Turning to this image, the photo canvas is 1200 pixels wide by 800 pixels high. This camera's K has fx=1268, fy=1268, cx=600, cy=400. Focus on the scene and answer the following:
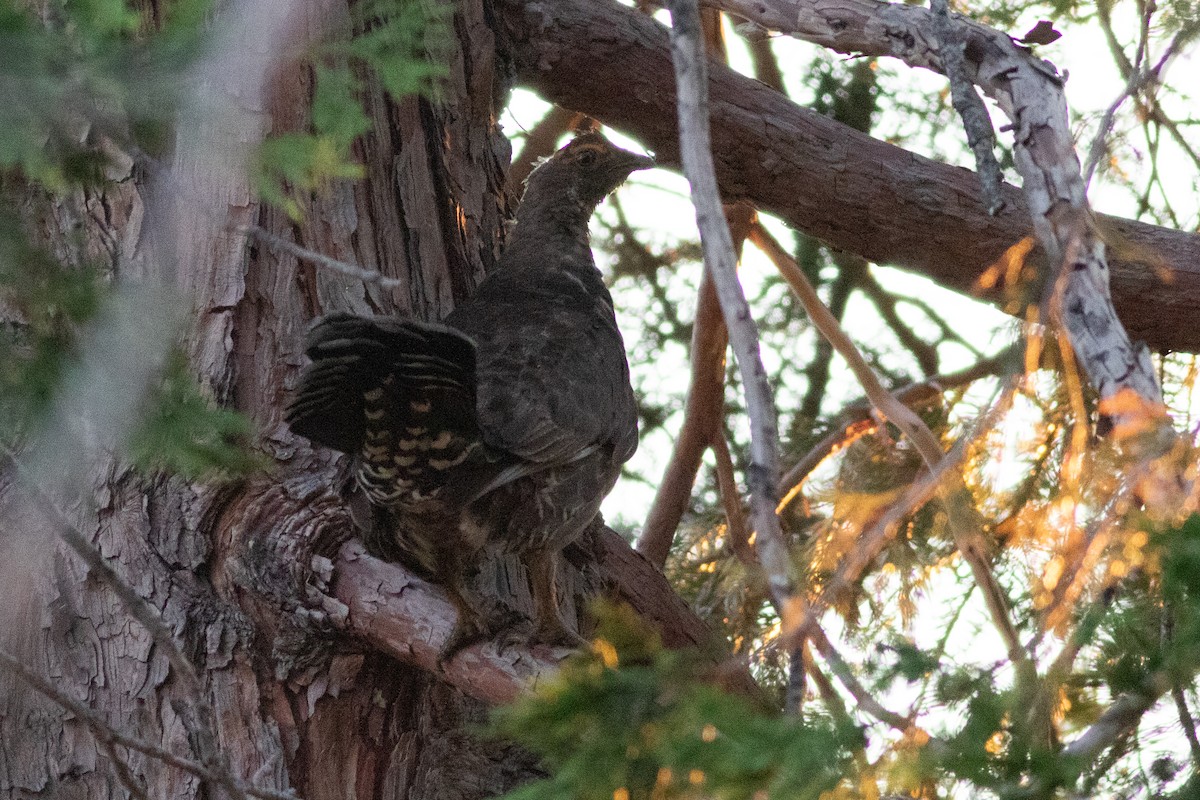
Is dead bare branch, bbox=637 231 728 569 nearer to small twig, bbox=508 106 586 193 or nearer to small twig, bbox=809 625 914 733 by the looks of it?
small twig, bbox=508 106 586 193

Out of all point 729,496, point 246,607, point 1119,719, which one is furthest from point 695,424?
point 1119,719

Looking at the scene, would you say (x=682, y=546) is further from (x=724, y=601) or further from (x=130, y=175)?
(x=130, y=175)

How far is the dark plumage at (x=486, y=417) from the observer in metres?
3.02

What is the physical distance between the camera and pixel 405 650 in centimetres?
350

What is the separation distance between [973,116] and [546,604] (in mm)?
1902

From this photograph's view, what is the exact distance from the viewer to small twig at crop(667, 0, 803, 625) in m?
1.67

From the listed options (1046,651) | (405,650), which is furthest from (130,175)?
(1046,651)

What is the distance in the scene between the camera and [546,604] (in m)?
3.85

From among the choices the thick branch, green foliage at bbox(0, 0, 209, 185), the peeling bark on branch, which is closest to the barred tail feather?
the thick branch

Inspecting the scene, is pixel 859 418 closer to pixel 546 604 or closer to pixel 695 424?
pixel 695 424

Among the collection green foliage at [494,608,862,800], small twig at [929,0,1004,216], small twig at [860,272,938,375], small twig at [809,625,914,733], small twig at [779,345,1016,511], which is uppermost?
small twig at [860,272,938,375]

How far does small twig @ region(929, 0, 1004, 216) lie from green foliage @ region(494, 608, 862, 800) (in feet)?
3.84

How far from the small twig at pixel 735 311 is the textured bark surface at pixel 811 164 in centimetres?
271

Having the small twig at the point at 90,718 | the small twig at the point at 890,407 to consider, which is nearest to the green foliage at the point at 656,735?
the small twig at the point at 90,718
